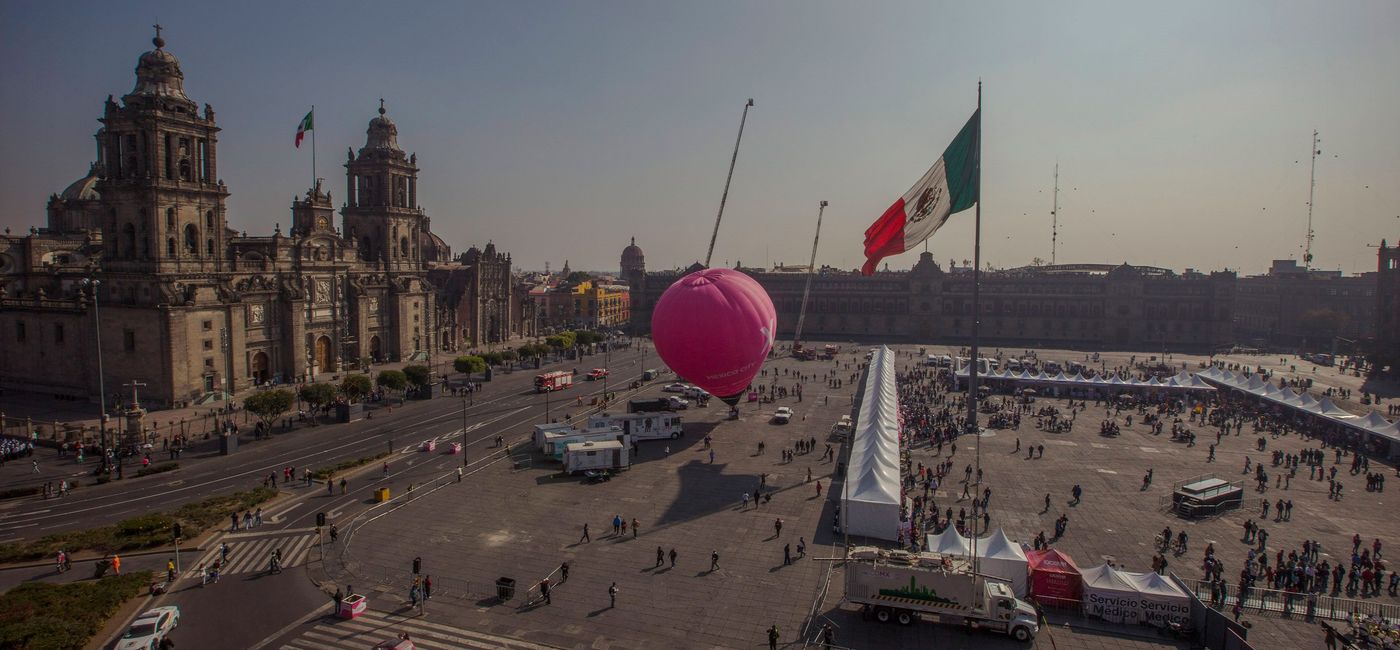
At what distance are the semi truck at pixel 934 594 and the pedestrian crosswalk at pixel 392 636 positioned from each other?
9.60 meters

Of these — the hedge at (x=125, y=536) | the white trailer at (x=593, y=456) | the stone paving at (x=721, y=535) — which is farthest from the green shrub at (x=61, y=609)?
the white trailer at (x=593, y=456)

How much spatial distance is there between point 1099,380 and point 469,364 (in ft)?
183

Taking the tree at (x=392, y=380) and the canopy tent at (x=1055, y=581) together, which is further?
the tree at (x=392, y=380)

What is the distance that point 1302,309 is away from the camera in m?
128

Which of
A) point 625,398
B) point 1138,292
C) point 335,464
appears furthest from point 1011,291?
point 335,464

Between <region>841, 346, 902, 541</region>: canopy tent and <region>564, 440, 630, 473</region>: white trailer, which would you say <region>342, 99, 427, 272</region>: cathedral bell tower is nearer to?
<region>564, 440, 630, 473</region>: white trailer

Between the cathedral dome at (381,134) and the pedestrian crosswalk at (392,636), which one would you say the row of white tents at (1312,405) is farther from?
the cathedral dome at (381,134)

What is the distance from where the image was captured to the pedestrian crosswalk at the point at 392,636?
70.0 feet

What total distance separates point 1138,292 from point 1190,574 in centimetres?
9913

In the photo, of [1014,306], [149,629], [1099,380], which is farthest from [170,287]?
[1014,306]

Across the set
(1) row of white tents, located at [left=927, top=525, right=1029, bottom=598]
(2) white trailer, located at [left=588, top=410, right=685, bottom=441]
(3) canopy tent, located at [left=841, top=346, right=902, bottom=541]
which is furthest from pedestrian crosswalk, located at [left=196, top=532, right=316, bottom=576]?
(1) row of white tents, located at [left=927, top=525, right=1029, bottom=598]

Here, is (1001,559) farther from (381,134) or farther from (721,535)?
(381,134)

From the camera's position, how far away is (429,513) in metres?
33.0

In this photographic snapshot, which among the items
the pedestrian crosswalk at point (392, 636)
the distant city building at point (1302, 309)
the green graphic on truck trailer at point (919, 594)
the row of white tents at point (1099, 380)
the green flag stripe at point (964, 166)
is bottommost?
the pedestrian crosswalk at point (392, 636)
